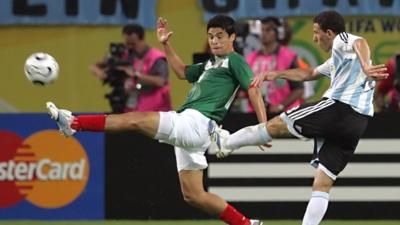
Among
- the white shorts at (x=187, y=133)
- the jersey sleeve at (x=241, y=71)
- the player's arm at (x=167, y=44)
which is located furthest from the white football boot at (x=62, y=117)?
the jersey sleeve at (x=241, y=71)

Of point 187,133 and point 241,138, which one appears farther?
point 187,133

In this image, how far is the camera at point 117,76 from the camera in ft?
50.3

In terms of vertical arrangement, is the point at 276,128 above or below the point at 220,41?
below

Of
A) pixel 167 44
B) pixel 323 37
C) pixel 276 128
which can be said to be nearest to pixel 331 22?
pixel 323 37

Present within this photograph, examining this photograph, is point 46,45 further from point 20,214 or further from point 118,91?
point 20,214

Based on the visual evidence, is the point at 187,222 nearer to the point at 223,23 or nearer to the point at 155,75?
the point at 155,75

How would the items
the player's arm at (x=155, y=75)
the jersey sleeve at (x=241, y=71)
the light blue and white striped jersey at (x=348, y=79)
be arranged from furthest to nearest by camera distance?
the player's arm at (x=155, y=75) → the jersey sleeve at (x=241, y=71) → the light blue and white striped jersey at (x=348, y=79)

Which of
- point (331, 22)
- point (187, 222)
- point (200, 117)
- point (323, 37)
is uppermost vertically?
point (331, 22)

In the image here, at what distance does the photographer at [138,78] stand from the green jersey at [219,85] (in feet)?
11.7

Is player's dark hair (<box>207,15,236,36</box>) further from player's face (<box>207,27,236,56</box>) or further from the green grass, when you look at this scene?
the green grass

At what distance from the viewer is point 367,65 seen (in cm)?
1067

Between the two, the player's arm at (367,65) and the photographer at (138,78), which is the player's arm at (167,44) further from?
the photographer at (138,78)

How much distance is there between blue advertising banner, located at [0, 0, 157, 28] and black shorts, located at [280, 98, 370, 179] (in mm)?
7567

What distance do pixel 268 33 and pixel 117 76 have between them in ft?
5.69
